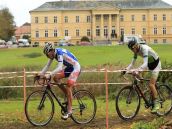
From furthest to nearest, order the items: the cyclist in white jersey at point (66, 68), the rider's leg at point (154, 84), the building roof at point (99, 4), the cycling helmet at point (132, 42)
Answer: the building roof at point (99, 4), the rider's leg at point (154, 84), the cycling helmet at point (132, 42), the cyclist in white jersey at point (66, 68)

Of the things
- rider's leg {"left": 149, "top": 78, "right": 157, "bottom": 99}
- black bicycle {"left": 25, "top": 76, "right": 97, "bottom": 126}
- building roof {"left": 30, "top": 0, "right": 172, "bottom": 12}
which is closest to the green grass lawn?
black bicycle {"left": 25, "top": 76, "right": 97, "bottom": 126}

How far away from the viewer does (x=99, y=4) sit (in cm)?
13988

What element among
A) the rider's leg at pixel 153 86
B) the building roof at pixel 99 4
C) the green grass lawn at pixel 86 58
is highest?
the building roof at pixel 99 4

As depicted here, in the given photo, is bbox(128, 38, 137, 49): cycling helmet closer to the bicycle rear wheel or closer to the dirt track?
the bicycle rear wheel

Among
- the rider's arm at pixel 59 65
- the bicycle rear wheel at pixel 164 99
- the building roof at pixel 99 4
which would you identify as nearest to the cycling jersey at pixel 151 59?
the bicycle rear wheel at pixel 164 99

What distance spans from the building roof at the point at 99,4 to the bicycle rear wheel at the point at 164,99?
127 m

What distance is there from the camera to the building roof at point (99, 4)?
5487 inches

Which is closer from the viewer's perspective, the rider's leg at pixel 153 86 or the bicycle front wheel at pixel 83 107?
the bicycle front wheel at pixel 83 107

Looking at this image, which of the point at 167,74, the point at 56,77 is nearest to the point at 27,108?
the point at 56,77

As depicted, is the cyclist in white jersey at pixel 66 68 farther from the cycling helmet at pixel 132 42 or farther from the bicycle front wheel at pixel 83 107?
the cycling helmet at pixel 132 42

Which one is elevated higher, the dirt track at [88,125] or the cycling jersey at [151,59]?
the cycling jersey at [151,59]

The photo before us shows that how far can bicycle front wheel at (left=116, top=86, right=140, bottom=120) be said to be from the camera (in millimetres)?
12586

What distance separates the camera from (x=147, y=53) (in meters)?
12.4

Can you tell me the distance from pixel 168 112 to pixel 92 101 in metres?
2.07
